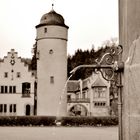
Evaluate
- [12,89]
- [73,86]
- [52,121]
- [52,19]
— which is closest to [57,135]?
[52,121]

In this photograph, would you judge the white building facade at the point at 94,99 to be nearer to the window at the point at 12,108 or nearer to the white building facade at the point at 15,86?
the white building facade at the point at 15,86

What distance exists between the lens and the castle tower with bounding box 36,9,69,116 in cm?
5084

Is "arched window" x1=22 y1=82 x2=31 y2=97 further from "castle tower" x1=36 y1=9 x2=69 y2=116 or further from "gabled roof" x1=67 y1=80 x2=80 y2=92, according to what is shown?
"gabled roof" x1=67 y1=80 x2=80 y2=92

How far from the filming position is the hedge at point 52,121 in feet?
148

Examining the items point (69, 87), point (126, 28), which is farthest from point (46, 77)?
point (126, 28)

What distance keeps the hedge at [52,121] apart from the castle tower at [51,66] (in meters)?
5.13

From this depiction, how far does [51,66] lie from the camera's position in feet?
168

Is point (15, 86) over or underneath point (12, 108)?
over

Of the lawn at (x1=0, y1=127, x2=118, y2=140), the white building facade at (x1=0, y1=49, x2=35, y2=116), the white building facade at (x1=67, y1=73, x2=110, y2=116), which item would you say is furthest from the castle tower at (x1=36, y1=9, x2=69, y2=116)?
the lawn at (x1=0, y1=127, x2=118, y2=140)

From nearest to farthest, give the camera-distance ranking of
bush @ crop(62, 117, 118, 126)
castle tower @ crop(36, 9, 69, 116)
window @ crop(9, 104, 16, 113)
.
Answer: bush @ crop(62, 117, 118, 126), castle tower @ crop(36, 9, 69, 116), window @ crop(9, 104, 16, 113)

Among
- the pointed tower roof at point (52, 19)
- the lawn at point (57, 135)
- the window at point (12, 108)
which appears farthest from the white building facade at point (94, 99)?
the lawn at point (57, 135)

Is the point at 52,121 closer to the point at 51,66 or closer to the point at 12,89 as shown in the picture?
the point at 51,66

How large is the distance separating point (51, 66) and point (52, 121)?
26.7 ft

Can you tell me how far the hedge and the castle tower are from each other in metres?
5.13
